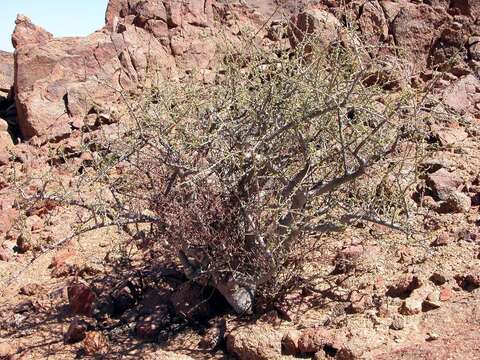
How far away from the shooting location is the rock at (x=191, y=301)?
4664mm

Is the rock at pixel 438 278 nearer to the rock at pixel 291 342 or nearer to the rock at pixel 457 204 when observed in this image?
the rock at pixel 291 342

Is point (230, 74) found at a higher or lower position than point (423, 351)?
higher

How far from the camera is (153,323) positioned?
471 cm

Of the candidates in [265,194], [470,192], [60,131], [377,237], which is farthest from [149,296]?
[60,131]

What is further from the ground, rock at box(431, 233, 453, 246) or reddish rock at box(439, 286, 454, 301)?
rock at box(431, 233, 453, 246)

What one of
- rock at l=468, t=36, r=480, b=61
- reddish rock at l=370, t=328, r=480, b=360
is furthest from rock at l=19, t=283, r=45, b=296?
rock at l=468, t=36, r=480, b=61

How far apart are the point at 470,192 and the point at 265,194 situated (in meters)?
2.13

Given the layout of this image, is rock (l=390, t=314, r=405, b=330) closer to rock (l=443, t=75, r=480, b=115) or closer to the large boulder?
rock (l=443, t=75, r=480, b=115)

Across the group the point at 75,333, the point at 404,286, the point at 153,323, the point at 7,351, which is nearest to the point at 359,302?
the point at 404,286

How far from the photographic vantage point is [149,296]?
16.7ft

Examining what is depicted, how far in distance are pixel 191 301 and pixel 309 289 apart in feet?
2.76

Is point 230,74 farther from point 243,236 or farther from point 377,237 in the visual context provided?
point 377,237

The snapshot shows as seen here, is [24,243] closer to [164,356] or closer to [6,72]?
[164,356]

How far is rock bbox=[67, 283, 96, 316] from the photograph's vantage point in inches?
199
